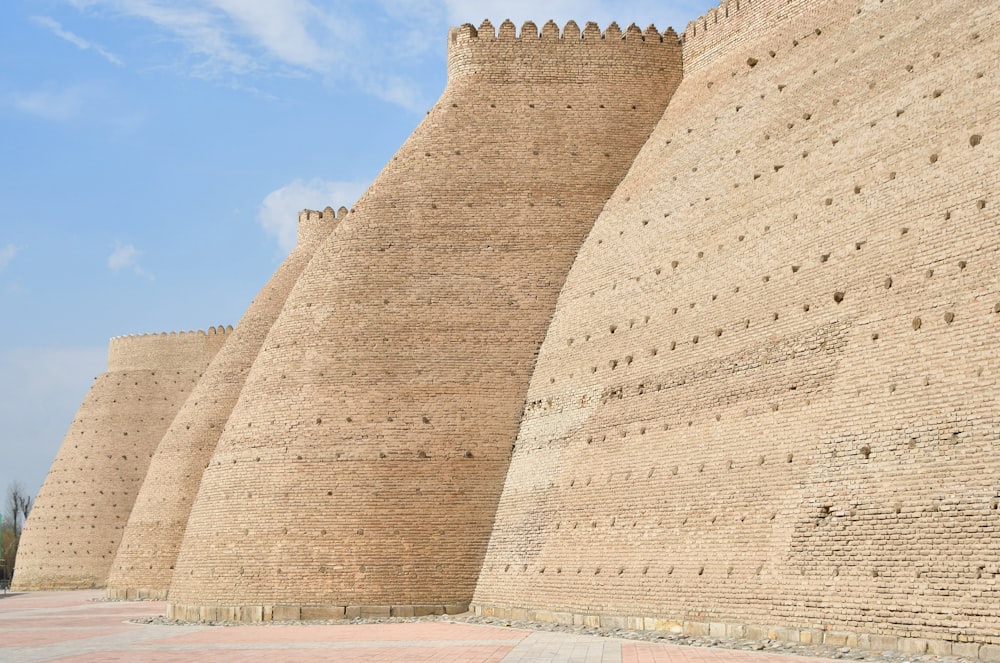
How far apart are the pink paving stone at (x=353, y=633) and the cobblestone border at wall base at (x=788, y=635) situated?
0.72 m

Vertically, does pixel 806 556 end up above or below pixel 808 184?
below

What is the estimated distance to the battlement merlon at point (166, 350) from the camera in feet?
121

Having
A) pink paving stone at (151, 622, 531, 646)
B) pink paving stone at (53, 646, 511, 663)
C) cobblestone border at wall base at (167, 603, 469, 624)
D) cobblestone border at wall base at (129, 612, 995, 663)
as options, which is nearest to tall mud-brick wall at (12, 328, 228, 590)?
cobblestone border at wall base at (129, 612, 995, 663)

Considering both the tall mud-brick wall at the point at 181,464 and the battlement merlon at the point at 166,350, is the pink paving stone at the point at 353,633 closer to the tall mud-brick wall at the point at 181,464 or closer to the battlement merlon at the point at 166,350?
the tall mud-brick wall at the point at 181,464

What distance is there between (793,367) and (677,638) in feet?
11.2

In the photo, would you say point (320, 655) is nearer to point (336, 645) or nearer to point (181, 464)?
point (336, 645)

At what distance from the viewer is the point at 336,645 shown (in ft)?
50.4

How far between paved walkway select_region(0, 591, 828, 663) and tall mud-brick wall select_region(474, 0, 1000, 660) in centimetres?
103

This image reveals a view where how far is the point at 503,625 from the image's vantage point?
1759cm

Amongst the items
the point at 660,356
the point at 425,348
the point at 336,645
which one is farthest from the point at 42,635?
the point at 660,356

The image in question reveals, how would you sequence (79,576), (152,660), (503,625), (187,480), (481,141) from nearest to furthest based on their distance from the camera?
(152,660) < (503,625) < (481,141) < (187,480) < (79,576)

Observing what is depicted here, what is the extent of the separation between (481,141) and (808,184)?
26.3ft

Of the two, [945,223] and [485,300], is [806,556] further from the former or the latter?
[485,300]

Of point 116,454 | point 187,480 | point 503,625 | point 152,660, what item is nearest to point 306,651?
point 152,660
